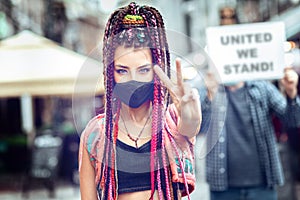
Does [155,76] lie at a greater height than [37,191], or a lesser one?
greater

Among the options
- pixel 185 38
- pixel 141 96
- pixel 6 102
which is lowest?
pixel 141 96

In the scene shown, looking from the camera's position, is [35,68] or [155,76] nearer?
[155,76]

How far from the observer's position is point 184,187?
86.6 inches

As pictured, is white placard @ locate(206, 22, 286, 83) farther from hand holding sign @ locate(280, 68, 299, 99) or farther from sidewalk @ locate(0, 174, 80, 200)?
sidewalk @ locate(0, 174, 80, 200)

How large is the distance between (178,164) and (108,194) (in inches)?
10.0

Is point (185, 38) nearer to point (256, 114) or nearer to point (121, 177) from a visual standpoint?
point (121, 177)

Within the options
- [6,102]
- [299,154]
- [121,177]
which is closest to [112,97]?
[121,177]

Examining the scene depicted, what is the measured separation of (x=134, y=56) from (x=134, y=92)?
0.12 m

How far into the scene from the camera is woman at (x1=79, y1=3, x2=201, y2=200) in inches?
85.1

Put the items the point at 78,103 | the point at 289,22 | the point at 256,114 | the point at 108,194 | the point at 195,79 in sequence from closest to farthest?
1. the point at 108,194
2. the point at 78,103
3. the point at 195,79
4. the point at 256,114
5. the point at 289,22

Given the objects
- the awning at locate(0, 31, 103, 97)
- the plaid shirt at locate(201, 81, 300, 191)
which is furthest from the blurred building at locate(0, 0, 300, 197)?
the plaid shirt at locate(201, 81, 300, 191)

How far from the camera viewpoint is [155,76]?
2.15 m

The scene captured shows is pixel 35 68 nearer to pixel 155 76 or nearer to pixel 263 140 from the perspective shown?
pixel 263 140

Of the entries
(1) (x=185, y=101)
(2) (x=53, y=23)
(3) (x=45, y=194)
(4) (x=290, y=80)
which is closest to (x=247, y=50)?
(4) (x=290, y=80)
